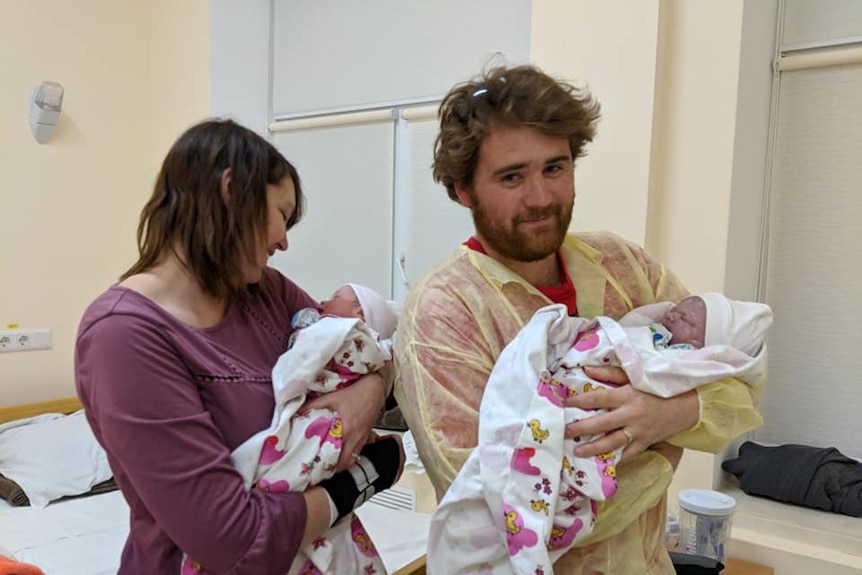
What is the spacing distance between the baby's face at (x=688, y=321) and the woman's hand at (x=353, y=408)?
0.53 m

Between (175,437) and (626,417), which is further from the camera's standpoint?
(626,417)

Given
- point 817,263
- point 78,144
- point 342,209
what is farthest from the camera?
point 342,209

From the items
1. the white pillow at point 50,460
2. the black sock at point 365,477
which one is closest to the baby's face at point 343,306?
the black sock at point 365,477

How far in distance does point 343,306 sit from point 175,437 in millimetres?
497

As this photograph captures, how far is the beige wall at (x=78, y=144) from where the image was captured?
9.49 feet

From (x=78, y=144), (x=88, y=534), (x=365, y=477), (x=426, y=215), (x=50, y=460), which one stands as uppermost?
(x=78, y=144)

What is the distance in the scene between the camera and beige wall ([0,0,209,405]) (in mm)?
2893

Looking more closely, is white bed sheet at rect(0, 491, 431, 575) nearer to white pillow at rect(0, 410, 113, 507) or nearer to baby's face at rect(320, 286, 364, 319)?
white pillow at rect(0, 410, 113, 507)

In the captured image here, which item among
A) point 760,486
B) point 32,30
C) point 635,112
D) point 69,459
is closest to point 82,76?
point 32,30

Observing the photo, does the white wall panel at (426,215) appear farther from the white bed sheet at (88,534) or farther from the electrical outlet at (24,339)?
the electrical outlet at (24,339)

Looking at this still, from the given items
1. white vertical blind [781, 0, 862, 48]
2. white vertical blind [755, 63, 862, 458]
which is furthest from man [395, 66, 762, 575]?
white vertical blind [781, 0, 862, 48]

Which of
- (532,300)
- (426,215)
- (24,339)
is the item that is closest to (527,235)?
(532,300)

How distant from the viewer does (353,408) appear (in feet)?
3.57

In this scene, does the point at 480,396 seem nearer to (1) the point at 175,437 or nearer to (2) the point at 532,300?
(2) the point at 532,300
